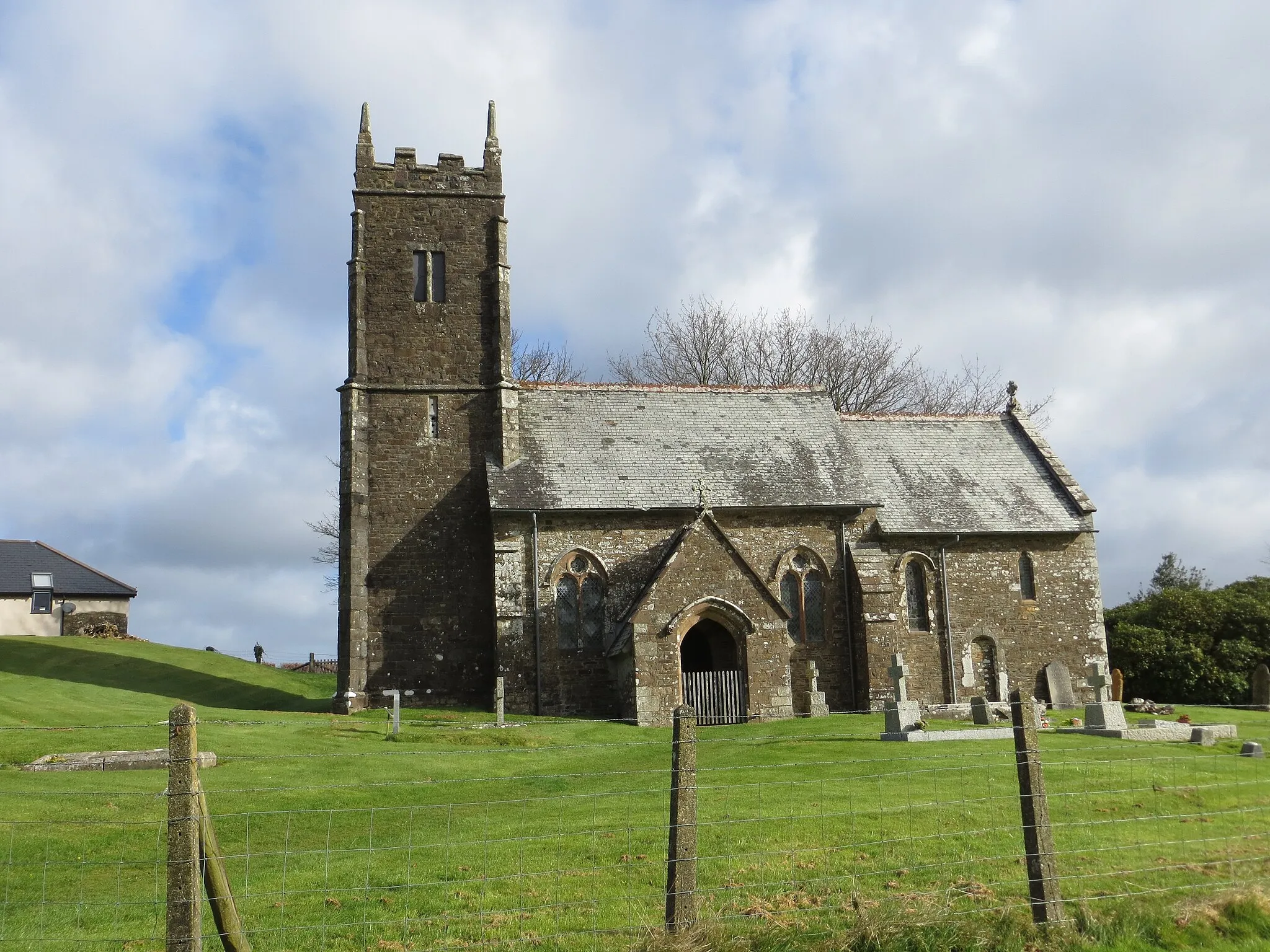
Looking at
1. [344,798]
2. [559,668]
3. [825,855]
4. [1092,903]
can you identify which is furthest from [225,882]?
[559,668]

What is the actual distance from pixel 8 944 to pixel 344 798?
24.9 feet

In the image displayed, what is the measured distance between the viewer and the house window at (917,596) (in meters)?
33.0

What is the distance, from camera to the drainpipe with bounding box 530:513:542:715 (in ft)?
96.5

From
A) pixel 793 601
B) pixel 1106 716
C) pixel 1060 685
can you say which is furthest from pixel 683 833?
pixel 1060 685

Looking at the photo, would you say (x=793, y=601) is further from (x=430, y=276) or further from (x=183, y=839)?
(x=183, y=839)

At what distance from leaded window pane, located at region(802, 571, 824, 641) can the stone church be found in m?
0.06

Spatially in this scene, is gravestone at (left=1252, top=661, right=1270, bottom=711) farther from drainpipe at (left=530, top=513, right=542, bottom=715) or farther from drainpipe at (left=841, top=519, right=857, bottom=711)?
drainpipe at (left=530, top=513, right=542, bottom=715)

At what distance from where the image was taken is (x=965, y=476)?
3544 cm

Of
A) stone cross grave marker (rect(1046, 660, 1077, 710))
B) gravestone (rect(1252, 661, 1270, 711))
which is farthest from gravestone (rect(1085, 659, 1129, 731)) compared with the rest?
stone cross grave marker (rect(1046, 660, 1077, 710))

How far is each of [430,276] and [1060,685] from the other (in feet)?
74.6

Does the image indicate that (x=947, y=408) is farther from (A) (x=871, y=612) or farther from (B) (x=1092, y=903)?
(B) (x=1092, y=903)

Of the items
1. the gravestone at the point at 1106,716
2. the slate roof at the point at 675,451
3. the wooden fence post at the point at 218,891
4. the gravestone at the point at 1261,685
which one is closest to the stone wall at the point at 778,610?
the slate roof at the point at 675,451

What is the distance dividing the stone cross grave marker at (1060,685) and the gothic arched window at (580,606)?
1385cm

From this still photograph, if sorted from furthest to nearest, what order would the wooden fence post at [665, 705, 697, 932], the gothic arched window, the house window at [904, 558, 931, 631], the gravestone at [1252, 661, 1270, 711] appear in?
the house window at [904, 558, 931, 631]
the gothic arched window
the gravestone at [1252, 661, 1270, 711]
the wooden fence post at [665, 705, 697, 932]
